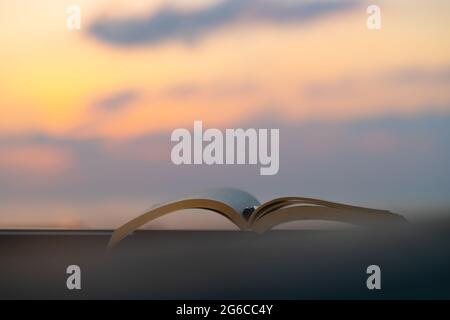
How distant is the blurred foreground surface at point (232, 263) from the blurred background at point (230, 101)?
11 centimetres

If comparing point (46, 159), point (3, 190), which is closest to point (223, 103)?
point (46, 159)

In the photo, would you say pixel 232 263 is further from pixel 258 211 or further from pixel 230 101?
pixel 230 101

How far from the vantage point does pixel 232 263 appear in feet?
9.69

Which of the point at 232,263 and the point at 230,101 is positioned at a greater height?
the point at 230,101

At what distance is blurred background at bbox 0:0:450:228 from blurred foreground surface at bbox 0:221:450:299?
114 mm

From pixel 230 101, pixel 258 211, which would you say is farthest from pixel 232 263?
pixel 230 101

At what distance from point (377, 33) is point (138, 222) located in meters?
1.59

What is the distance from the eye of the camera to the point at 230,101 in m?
2.92

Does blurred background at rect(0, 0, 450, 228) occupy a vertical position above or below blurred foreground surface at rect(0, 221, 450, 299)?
above

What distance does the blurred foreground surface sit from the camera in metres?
2.93

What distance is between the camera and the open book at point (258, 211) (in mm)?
2900

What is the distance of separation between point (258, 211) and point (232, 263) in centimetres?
32

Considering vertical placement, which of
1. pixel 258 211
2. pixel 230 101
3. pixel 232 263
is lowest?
pixel 232 263
